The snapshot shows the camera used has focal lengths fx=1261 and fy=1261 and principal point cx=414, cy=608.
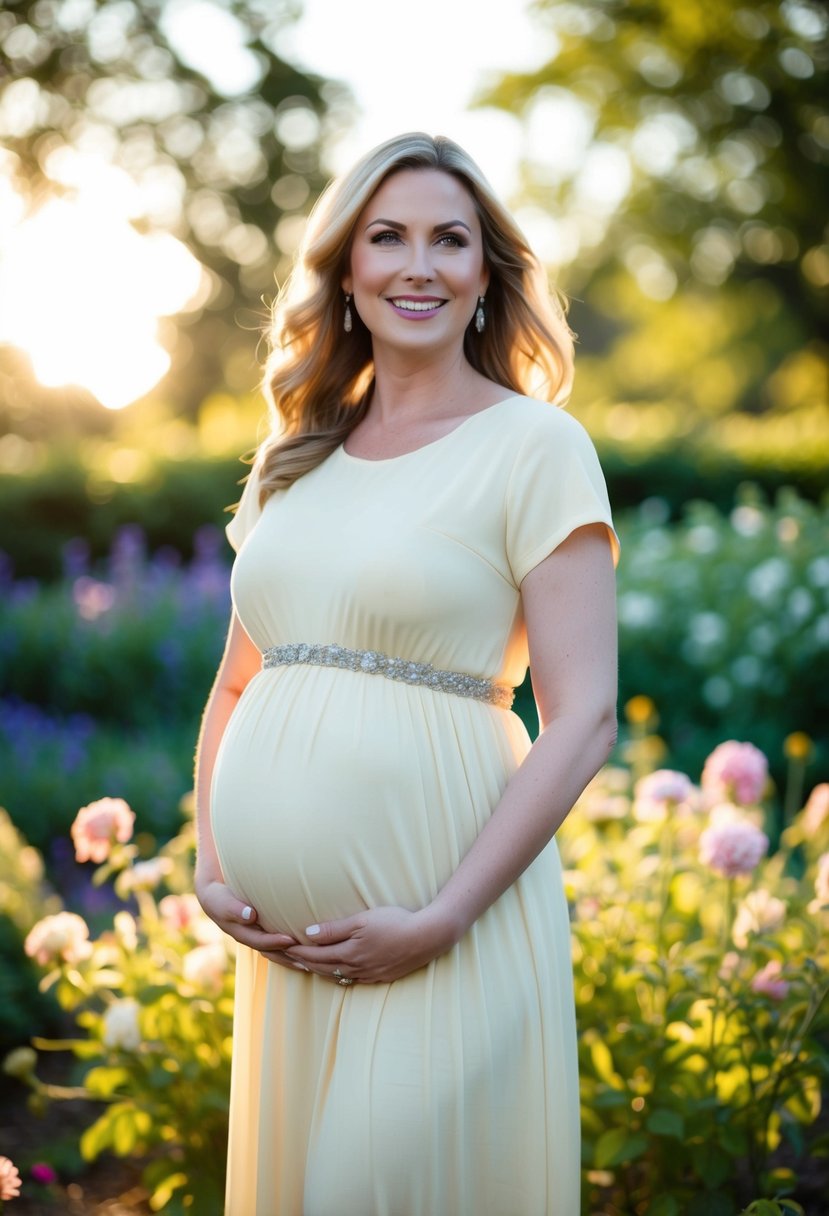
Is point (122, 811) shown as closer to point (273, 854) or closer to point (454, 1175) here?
point (273, 854)

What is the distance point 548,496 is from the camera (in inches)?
84.1

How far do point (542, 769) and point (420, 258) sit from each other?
0.96 m

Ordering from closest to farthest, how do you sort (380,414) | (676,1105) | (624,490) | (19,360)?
(380,414)
(676,1105)
(624,490)
(19,360)

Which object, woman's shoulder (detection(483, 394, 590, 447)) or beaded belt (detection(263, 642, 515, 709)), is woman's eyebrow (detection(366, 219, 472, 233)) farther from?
beaded belt (detection(263, 642, 515, 709))

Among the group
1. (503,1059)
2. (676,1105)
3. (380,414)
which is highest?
(380,414)

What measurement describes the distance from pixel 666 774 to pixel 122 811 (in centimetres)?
140

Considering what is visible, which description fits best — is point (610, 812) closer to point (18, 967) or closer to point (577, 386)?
point (18, 967)

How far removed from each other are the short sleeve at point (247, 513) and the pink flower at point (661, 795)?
125cm

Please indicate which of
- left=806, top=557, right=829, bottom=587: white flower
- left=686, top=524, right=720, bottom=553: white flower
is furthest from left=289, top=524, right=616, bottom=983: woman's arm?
left=686, top=524, right=720, bottom=553: white flower

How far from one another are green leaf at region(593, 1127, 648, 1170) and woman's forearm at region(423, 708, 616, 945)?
1005 mm

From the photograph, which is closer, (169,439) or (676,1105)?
(676,1105)

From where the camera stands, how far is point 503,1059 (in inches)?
84.0

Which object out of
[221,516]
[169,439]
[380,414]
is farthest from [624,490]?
[380,414]

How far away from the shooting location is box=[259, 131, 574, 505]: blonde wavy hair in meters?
2.39
